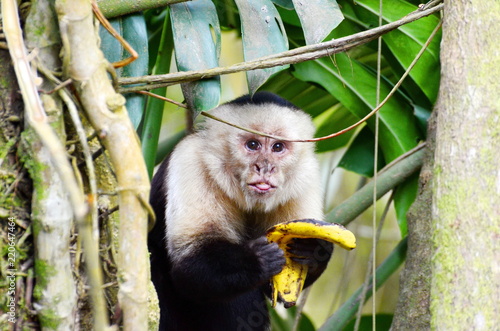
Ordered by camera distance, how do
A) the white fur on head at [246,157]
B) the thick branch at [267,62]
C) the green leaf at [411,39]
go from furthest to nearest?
the green leaf at [411,39]
the white fur on head at [246,157]
the thick branch at [267,62]

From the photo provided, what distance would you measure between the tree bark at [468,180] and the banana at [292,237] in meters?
0.43

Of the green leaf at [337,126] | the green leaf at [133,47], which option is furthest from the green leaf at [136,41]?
the green leaf at [337,126]

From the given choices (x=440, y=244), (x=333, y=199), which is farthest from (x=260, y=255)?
(x=333, y=199)

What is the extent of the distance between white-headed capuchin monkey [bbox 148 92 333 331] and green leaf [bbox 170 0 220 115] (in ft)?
1.41

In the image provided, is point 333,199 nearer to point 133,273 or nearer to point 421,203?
point 421,203

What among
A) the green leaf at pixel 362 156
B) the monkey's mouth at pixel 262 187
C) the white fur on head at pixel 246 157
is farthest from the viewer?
the green leaf at pixel 362 156

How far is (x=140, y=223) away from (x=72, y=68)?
13.4 inches

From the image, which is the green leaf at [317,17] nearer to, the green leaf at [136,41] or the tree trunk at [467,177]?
the tree trunk at [467,177]

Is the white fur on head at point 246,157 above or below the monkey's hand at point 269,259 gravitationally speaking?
above

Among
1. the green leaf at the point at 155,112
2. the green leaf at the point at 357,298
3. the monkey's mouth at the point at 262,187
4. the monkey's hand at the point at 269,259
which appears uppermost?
the green leaf at the point at 155,112

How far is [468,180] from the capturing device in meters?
1.47

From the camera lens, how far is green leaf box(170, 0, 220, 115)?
1.90m

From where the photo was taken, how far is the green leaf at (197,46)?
6.23 ft

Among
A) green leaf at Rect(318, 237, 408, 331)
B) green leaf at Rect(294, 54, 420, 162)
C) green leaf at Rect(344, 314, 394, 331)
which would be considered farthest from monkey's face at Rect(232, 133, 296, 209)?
green leaf at Rect(344, 314, 394, 331)
